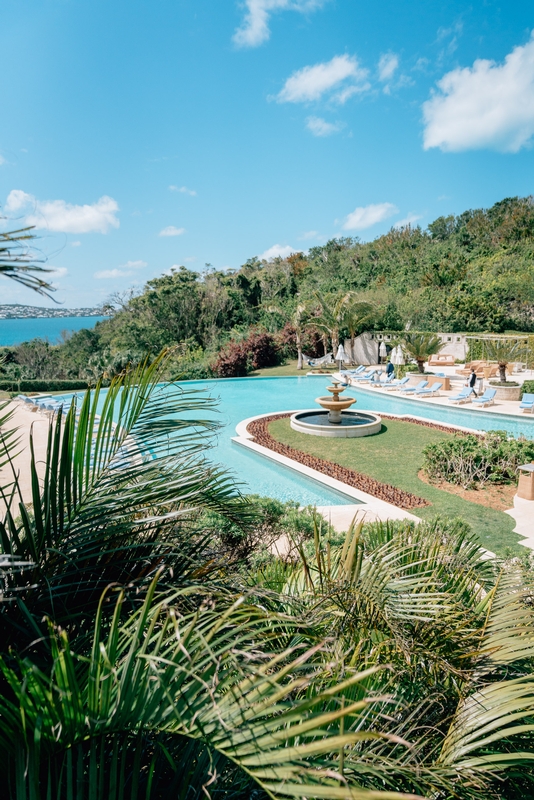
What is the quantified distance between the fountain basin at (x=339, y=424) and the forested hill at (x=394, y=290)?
49.9 ft

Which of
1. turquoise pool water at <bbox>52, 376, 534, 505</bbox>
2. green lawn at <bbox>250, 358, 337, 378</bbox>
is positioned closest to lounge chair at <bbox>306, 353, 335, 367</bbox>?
green lawn at <bbox>250, 358, 337, 378</bbox>

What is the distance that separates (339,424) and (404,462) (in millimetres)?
3642

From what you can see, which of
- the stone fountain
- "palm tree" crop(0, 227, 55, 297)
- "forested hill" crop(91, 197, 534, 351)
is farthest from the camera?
"forested hill" crop(91, 197, 534, 351)

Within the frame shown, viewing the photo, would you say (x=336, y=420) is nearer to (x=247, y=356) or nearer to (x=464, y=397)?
(x=464, y=397)

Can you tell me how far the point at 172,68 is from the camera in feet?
47.8

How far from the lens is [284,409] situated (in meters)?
18.9

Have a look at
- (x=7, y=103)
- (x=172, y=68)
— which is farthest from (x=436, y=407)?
(x=7, y=103)

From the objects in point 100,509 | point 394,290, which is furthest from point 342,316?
point 100,509

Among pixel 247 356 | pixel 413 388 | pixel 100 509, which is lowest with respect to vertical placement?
pixel 413 388

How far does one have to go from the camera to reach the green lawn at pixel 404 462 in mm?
7113

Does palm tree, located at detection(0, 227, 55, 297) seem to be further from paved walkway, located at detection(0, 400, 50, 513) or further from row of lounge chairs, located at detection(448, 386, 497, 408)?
row of lounge chairs, located at detection(448, 386, 497, 408)

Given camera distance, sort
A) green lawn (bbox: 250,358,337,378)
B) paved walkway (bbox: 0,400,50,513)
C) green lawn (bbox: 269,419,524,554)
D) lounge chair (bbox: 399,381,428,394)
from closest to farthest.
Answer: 1. green lawn (bbox: 269,419,524,554)
2. paved walkway (bbox: 0,400,50,513)
3. lounge chair (bbox: 399,381,428,394)
4. green lawn (bbox: 250,358,337,378)

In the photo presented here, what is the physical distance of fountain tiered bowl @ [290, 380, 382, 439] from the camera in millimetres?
13312

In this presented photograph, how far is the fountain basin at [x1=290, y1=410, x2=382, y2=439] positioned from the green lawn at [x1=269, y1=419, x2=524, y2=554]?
247mm
